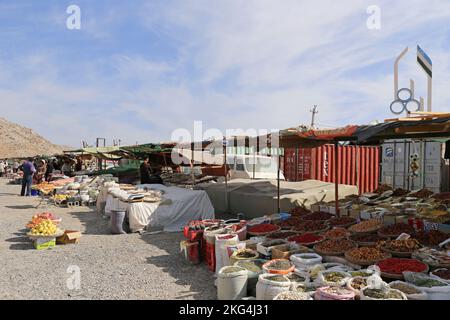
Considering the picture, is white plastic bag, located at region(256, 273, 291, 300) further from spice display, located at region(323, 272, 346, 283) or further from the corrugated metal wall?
the corrugated metal wall

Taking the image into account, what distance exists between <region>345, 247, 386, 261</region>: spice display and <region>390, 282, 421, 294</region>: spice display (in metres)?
0.91

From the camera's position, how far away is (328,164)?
13656mm

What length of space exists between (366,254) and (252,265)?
1.62 meters

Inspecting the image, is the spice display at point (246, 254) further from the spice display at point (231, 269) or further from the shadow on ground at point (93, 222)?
the shadow on ground at point (93, 222)

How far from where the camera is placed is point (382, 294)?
3516 millimetres

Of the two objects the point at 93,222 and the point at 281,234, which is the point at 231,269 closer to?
the point at 281,234

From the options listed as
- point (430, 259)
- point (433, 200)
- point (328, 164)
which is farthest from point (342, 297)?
point (328, 164)

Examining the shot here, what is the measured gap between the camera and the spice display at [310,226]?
661 cm

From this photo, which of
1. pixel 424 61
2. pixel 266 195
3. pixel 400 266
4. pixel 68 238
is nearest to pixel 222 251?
pixel 400 266

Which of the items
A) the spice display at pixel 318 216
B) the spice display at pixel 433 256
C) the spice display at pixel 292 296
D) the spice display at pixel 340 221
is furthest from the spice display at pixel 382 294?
the spice display at pixel 318 216

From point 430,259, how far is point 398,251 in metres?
0.50

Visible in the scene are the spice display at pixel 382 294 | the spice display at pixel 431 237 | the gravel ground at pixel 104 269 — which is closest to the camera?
the spice display at pixel 382 294

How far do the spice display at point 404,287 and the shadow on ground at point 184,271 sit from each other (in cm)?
222
